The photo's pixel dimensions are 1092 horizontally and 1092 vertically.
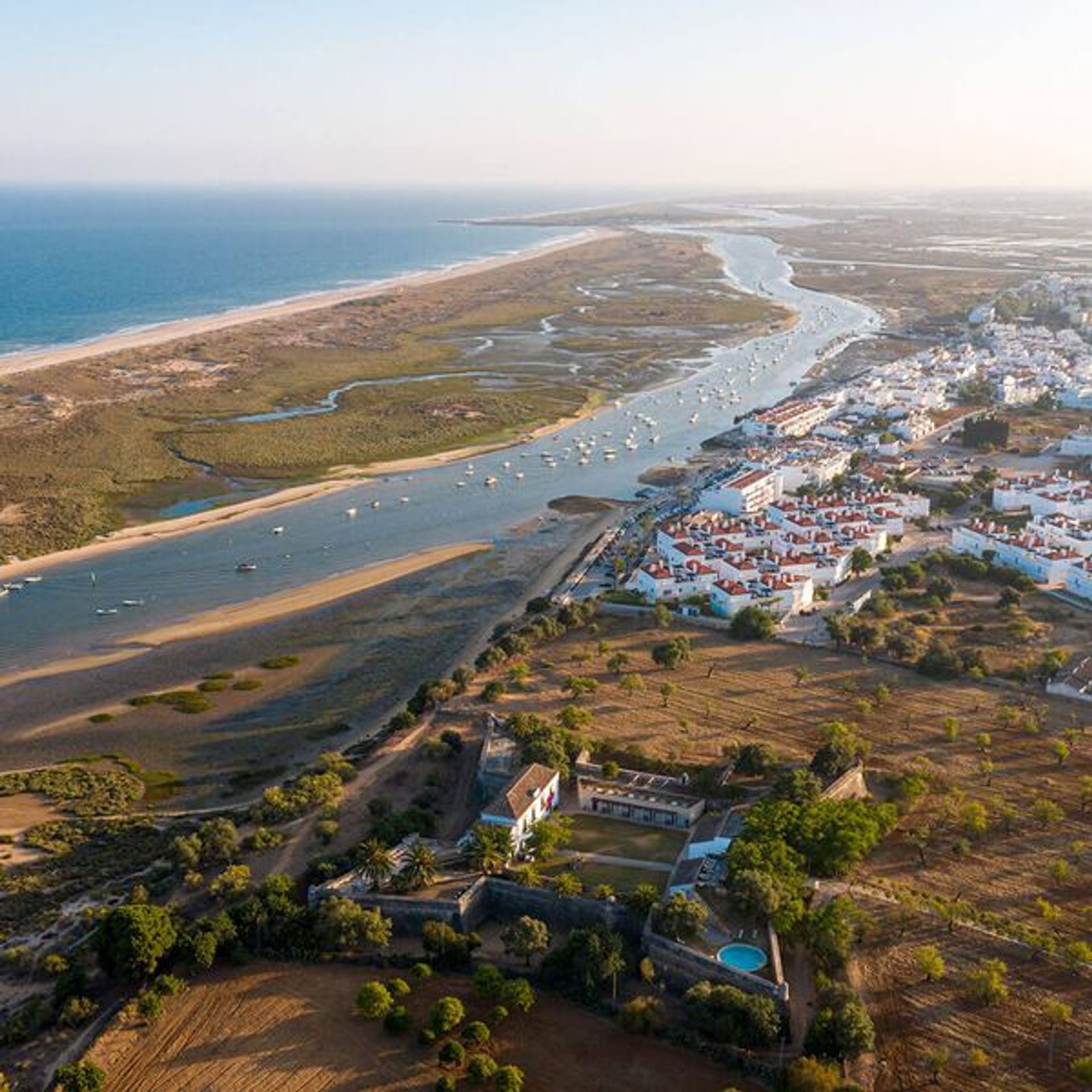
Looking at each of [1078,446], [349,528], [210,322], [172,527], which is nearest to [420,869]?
[349,528]

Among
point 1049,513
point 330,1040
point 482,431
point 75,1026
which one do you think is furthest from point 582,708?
point 482,431

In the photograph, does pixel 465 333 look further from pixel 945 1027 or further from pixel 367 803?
pixel 945 1027

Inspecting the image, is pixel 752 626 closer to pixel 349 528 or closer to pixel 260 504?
pixel 349 528

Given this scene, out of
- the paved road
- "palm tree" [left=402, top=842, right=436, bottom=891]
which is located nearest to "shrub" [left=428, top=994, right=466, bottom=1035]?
"palm tree" [left=402, top=842, right=436, bottom=891]

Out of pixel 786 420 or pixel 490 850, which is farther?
pixel 786 420

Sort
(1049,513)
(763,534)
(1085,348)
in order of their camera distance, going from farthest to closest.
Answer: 1. (1085,348)
2. (1049,513)
3. (763,534)

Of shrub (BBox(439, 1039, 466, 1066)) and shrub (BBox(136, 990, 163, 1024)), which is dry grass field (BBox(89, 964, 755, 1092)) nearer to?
shrub (BBox(136, 990, 163, 1024))

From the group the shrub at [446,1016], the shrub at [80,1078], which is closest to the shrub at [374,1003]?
the shrub at [446,1016]

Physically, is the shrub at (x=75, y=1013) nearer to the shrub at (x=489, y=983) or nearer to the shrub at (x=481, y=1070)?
the shrub at (x=489, y=983)
